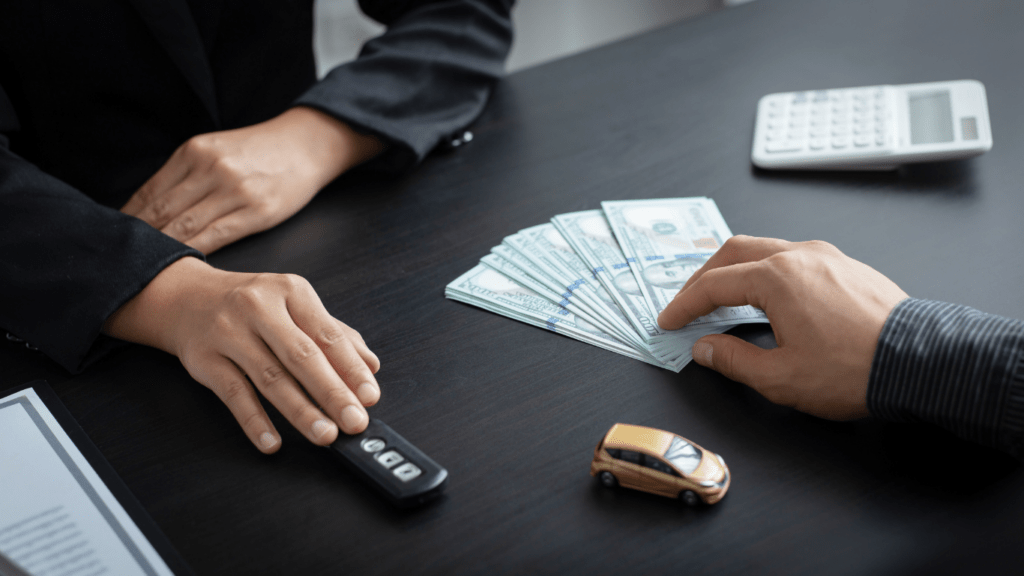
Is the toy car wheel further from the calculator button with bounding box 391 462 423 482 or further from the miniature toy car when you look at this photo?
the calculator button with bounding box 391 462 423 482

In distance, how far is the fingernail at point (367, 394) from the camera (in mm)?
625

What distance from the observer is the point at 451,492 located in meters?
0.55

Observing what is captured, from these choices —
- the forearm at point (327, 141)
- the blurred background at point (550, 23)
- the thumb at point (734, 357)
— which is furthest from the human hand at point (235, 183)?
the blurred background at point (550, 23)

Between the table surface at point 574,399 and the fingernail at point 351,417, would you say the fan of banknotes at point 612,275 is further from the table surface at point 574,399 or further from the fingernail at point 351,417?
the fingernail at point 351,417

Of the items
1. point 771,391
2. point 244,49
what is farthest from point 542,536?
point 244,49

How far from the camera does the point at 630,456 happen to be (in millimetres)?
520

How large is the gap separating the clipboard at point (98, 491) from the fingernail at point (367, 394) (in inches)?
7.1

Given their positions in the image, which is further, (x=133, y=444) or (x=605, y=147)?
(x=605, y=147)

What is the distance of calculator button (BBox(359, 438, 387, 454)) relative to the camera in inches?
22.5

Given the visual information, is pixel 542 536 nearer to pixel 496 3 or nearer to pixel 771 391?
pixel 771 391

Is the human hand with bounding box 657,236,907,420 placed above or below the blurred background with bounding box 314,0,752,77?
below

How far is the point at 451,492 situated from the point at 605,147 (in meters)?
0.61

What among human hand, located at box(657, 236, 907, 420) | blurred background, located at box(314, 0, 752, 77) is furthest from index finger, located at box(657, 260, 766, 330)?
blurred background, located at box(314, 0, 752, 77)

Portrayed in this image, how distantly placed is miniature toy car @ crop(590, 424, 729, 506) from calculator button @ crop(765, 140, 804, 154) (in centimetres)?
54
